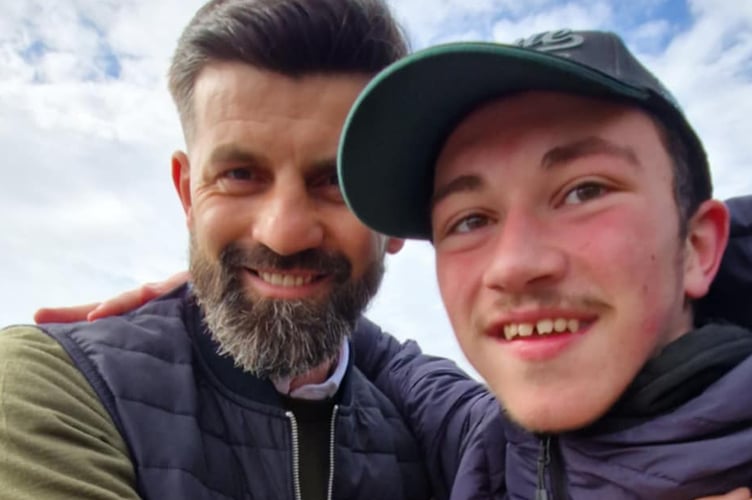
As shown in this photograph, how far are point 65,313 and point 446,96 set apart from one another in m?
1.62

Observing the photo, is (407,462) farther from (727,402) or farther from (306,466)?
(727,402)

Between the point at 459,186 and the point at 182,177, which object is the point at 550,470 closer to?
the point at 459,186

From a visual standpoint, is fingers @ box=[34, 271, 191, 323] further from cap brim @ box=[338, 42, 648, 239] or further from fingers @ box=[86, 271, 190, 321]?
cap brim @ box=[338, 42, 648, 239]

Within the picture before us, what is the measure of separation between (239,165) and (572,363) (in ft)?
4.19

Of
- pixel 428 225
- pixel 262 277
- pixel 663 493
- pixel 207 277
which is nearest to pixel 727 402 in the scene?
pixel 663 493

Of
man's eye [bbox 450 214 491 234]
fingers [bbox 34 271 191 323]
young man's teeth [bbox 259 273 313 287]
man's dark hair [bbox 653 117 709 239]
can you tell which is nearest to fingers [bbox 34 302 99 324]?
fingers [bbox 34 271 191 323]

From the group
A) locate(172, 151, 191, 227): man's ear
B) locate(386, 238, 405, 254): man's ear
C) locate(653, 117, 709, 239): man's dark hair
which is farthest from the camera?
locate(386, 238, 405, 254): man's ear

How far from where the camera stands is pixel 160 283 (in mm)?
2627

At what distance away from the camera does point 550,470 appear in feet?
5.03

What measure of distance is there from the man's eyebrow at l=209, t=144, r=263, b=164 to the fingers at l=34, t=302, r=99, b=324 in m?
0.77

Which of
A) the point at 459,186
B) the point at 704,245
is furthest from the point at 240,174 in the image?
the point at 704,245

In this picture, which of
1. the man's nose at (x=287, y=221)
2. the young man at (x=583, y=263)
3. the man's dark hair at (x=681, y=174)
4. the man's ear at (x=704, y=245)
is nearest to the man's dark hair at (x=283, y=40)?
the man's nose at (x=287, y=221)

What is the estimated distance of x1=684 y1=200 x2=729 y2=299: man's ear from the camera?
155cm

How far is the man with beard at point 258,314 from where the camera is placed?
1.80 meters
